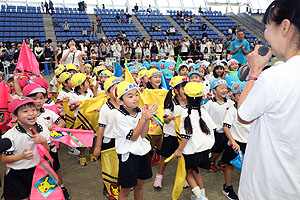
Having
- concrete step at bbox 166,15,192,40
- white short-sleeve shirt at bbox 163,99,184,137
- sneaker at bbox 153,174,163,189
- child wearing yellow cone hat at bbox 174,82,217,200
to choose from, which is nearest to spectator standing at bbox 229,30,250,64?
white short-sleeve shirt at bbox 163,99,184,137

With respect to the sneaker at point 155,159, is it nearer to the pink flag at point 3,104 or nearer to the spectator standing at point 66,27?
the pink flag at point 3,104

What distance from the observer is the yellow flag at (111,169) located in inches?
124

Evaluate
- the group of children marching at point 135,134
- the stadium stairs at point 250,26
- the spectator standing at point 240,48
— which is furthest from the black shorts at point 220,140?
the stadium stairs at point 250,26

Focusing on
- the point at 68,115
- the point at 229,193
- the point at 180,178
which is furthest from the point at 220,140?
the point at 68,115

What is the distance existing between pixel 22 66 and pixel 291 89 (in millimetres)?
5346

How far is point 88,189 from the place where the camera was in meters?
3.58

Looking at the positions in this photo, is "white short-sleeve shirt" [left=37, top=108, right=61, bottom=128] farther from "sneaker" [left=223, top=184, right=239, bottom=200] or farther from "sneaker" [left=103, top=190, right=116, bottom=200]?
"sneaker" [left=223, top=184, right=239, bottom=200]

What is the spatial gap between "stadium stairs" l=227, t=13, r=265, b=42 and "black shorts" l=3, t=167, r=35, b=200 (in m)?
23.5

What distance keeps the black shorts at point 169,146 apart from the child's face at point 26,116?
1826mm

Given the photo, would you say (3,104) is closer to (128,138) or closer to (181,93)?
(128,138)

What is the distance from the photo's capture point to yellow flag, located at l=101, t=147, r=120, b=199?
3.15 m

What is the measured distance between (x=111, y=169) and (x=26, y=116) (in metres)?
1.21

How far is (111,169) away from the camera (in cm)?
316

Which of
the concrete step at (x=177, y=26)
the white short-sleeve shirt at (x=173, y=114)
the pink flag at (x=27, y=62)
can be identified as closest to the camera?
the white short-sleeve shirt at (x=173, y=114)
